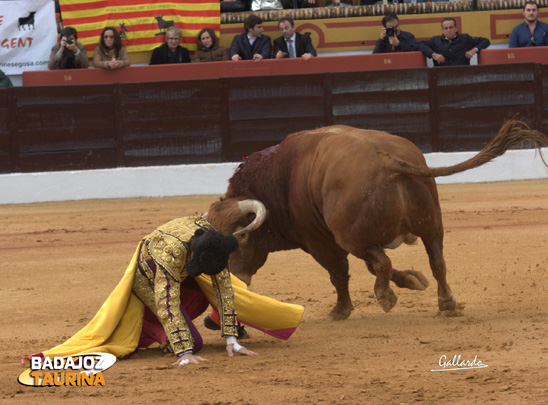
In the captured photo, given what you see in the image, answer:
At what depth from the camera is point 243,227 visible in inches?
189

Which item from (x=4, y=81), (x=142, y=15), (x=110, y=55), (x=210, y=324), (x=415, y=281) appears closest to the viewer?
(x=210, y=324)

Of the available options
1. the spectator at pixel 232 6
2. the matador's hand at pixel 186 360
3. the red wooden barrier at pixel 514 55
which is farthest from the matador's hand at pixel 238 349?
the spectator at pixel 232 6

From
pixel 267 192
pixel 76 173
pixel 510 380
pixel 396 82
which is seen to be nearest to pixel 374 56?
pixel 396 82

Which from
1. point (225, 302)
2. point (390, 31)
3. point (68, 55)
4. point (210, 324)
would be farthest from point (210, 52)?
point (225, 302)

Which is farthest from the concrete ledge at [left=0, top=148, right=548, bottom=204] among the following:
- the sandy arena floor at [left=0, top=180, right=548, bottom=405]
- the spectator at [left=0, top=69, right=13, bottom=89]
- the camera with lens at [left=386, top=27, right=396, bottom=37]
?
the sandy arena floor at [left=0, top=180, right=548, bottom=405]

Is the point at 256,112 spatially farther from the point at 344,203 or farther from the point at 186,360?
the point at 186,360

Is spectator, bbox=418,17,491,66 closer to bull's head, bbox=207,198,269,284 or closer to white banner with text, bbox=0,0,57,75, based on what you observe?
white banner with text, bbox=0,0,57,75

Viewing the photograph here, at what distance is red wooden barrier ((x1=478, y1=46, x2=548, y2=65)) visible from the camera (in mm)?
10344

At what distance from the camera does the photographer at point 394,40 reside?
402 inches

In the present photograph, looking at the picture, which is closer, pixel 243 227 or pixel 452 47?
pixel 243 227

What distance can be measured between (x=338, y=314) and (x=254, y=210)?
2.38ft

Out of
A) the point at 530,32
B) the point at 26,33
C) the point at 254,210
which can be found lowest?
the point at 254,210
